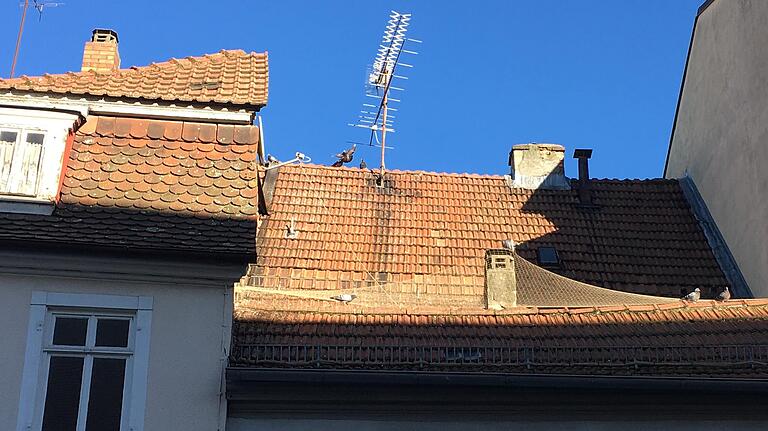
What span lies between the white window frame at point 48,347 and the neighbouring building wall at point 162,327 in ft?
0.17

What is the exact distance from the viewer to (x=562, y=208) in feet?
56.3

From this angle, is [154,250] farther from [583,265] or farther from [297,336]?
[583,265]

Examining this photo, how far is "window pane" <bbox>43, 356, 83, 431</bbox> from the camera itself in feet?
28.9

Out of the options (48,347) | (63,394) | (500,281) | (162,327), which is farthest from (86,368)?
(500,281)

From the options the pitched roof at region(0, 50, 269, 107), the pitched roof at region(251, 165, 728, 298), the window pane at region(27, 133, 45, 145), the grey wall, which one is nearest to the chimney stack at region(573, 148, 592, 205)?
Answer: the pitched roof at region(251, 165, 728, 298)

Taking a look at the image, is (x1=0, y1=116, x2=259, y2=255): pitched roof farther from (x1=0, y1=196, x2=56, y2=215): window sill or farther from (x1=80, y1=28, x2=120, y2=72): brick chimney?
(x1=80, y1=28, x2=120, y2=72): brick chimney

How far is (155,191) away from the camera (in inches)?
395

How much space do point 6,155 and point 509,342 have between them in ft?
17.2

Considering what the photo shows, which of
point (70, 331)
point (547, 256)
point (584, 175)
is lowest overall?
point (70, 331)

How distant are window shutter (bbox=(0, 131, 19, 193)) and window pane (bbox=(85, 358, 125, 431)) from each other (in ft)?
6.96

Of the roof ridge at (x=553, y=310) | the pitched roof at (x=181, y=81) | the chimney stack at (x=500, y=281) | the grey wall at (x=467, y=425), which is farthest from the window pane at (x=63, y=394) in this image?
the chimney stack at (x=500, y=281)

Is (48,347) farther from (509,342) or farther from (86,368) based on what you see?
(509,342)

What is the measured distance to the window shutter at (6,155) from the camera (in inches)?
391

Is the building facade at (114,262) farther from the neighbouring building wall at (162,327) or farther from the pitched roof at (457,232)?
the pitched roof at (457,232)
